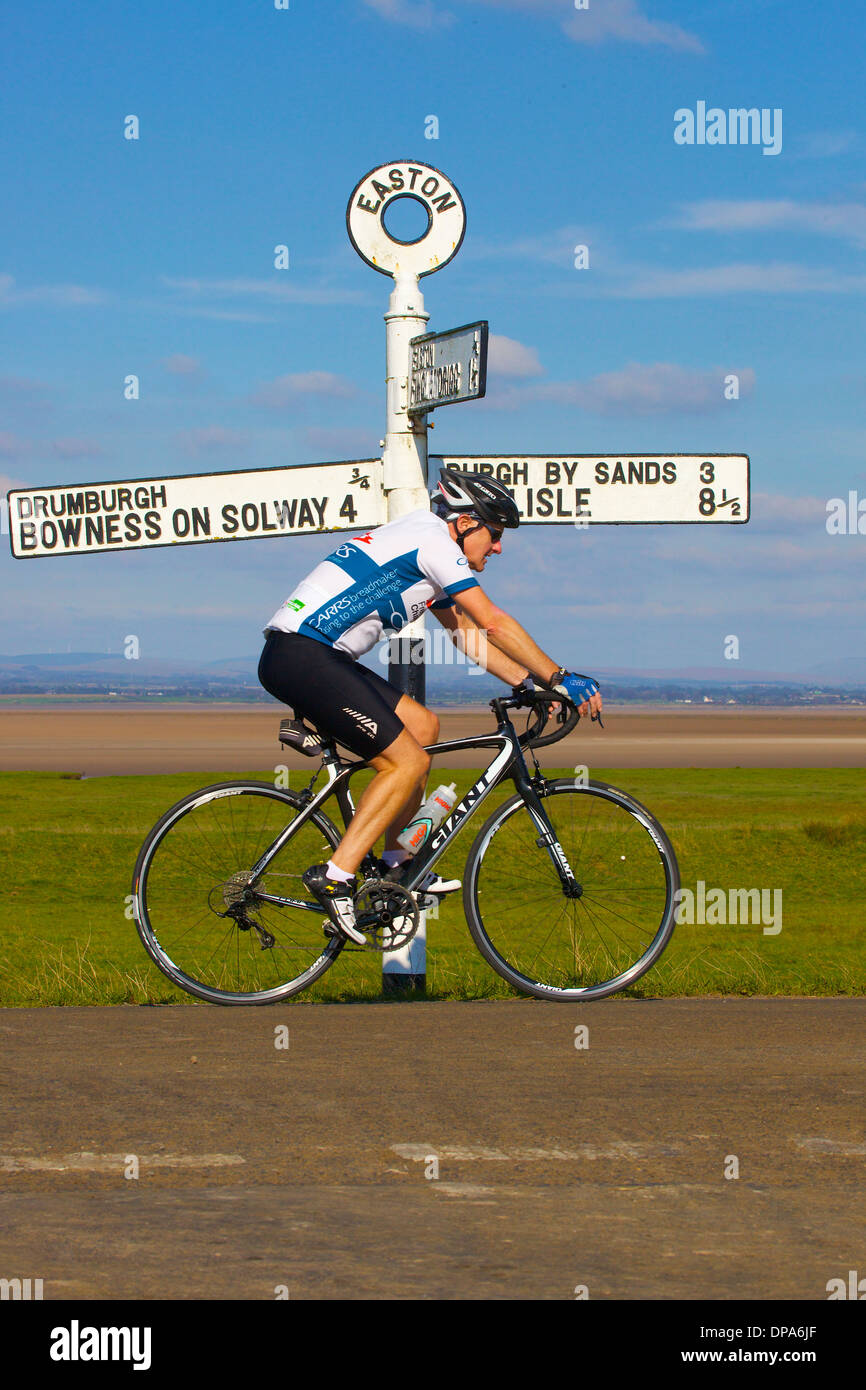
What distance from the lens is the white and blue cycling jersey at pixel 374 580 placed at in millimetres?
5949

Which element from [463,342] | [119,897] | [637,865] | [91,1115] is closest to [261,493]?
[463,342]

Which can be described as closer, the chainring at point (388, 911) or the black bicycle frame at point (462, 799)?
the chainring at point (388, 911)

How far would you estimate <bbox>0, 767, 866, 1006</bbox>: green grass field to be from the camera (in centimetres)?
727

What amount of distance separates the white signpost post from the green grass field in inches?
88.5

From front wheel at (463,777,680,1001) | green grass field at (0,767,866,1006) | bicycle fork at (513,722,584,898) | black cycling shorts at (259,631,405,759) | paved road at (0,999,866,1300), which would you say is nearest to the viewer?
paved road at (0,999,866,1300)

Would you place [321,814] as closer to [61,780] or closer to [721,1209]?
[721,1209]

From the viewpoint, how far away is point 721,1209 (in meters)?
3.62

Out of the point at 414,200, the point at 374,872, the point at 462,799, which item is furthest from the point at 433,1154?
the point at 414,200

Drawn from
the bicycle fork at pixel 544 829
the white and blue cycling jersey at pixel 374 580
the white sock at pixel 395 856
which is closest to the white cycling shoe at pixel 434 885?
the white sock at pixel 395 856

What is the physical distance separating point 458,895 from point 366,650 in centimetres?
1603

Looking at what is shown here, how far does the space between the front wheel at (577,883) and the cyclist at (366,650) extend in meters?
0.31

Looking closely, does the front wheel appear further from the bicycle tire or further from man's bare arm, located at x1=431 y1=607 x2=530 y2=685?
the bicycle tire

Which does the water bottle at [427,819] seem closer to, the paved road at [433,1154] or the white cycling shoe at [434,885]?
the white cycling shoe at [434,885]

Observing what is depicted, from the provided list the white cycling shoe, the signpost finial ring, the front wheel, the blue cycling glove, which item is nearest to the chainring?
the white cycling shoe
